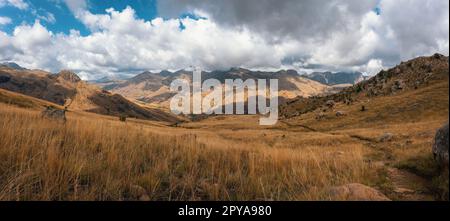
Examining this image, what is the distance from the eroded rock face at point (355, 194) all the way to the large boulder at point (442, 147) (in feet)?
5.73

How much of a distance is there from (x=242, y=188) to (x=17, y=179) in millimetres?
3336

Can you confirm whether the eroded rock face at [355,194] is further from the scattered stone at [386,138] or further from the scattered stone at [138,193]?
the scattered stone at [386,138]

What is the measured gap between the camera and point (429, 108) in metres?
46.0

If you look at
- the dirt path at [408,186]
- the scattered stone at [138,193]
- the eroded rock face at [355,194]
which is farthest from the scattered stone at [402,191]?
the scattered stone at [138,193]


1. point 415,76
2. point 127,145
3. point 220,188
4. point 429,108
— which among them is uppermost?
point 415,76

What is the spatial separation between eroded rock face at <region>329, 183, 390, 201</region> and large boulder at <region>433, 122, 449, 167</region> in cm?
175

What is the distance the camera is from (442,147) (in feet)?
20.2

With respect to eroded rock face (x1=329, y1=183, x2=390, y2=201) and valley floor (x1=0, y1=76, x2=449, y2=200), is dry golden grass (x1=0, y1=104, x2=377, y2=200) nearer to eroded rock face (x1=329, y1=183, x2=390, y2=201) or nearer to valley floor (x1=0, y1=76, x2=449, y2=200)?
valley floor (x1=0, y1=76, x2=449, y2=200)

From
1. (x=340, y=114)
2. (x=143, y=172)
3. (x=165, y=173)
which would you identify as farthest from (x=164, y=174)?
(x=340, y=114)

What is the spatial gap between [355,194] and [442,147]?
95.5 inches

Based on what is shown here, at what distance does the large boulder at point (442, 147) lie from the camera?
19.5 feet
